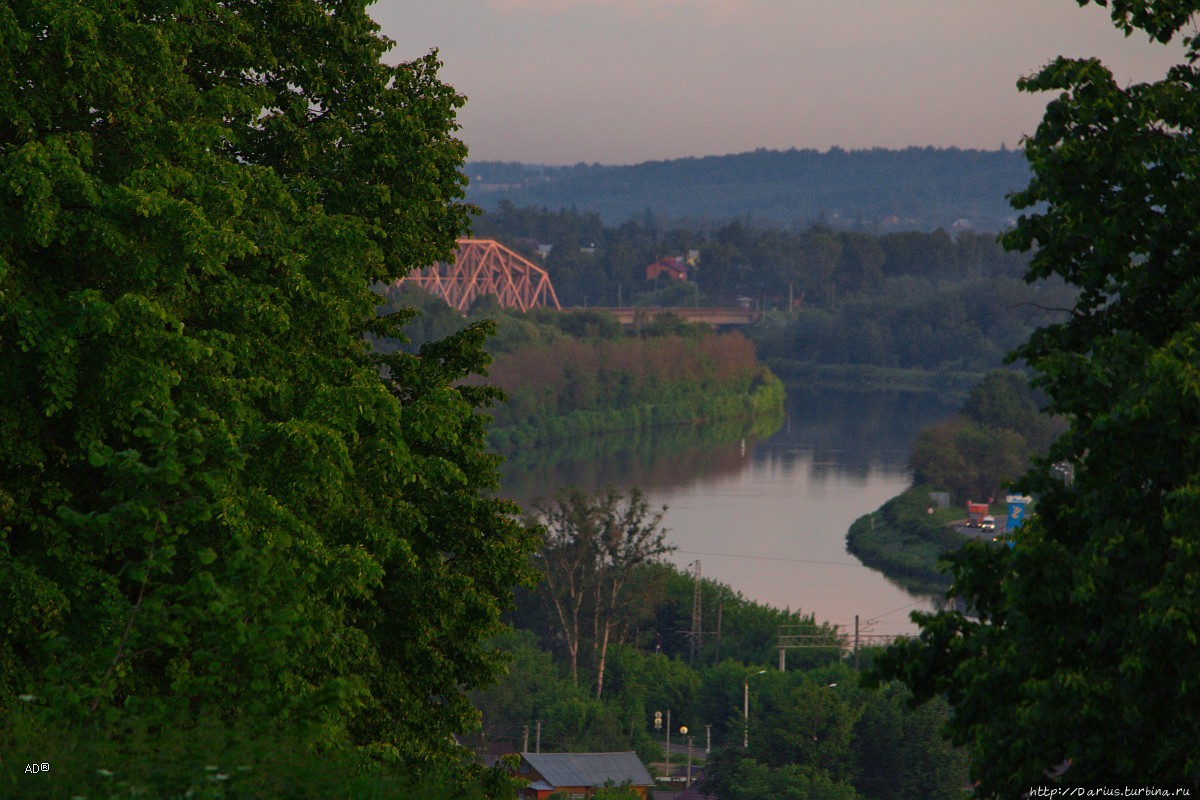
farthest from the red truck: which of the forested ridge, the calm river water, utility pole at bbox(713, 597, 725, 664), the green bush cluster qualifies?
the forested ridge

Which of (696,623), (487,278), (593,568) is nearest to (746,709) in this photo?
(696,623)

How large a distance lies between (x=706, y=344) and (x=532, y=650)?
59.9m

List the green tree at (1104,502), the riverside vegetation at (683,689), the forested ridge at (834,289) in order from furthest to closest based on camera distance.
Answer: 1. the forested ridge at (834,289)
2. the riverside vegetation at (683,689)
3. the green tree at (1104,502)

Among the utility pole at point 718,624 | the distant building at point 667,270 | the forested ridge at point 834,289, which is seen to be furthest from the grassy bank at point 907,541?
the distant building at point 667,270

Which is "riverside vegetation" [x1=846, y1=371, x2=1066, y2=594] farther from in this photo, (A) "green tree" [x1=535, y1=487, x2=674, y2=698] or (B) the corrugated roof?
(B) the corrugated roof

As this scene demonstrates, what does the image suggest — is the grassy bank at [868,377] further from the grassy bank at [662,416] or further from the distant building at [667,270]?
the distant building at [667,270]

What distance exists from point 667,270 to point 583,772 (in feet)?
413

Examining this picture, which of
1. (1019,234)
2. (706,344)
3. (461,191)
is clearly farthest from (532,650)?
(706,344)

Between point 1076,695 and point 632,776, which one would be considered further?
point 632,776

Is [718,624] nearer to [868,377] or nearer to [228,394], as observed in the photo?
[228,394]

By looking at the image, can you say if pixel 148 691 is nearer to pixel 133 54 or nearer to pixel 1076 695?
pixel 133 54

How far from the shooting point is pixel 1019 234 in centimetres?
755

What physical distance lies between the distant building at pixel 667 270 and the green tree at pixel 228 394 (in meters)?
137

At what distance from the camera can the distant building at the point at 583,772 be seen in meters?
25.4
